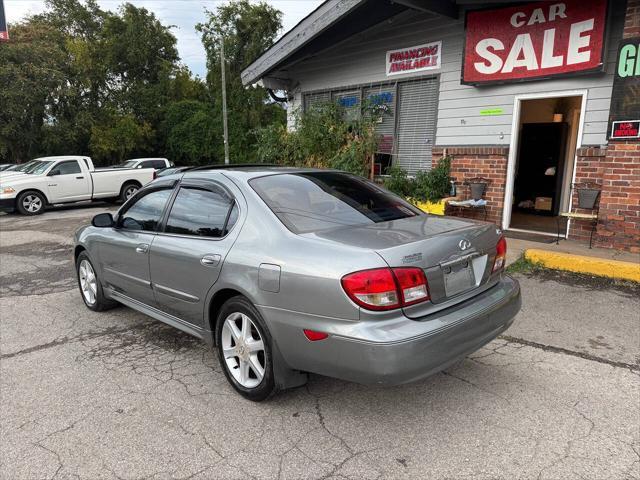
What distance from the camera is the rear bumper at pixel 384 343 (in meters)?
2.47

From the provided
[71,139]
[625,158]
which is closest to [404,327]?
A: [625,158]

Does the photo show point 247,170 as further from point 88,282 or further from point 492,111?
point 492,111

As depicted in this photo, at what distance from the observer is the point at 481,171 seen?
813cm

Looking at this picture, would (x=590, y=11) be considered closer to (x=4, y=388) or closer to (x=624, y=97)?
(x=624, y=97)

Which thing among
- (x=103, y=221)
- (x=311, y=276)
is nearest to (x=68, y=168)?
(x=103, y=221)

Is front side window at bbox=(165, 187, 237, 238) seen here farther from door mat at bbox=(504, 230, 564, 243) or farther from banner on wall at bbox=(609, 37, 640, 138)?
door mat at bbox=(504, 230, 564, 243)

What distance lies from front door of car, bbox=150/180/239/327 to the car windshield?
12613 millimetres

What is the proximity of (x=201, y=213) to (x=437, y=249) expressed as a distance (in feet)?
5.85

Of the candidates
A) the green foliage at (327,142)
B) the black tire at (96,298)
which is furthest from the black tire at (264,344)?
the green foliage at (327,142)

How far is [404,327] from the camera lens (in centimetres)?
253

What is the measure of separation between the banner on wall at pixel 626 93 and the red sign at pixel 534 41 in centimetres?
58

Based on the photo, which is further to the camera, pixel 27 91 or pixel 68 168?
pixel 27 91

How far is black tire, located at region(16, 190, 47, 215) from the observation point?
44.1 ft

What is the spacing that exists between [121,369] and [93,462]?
3.83 feet
